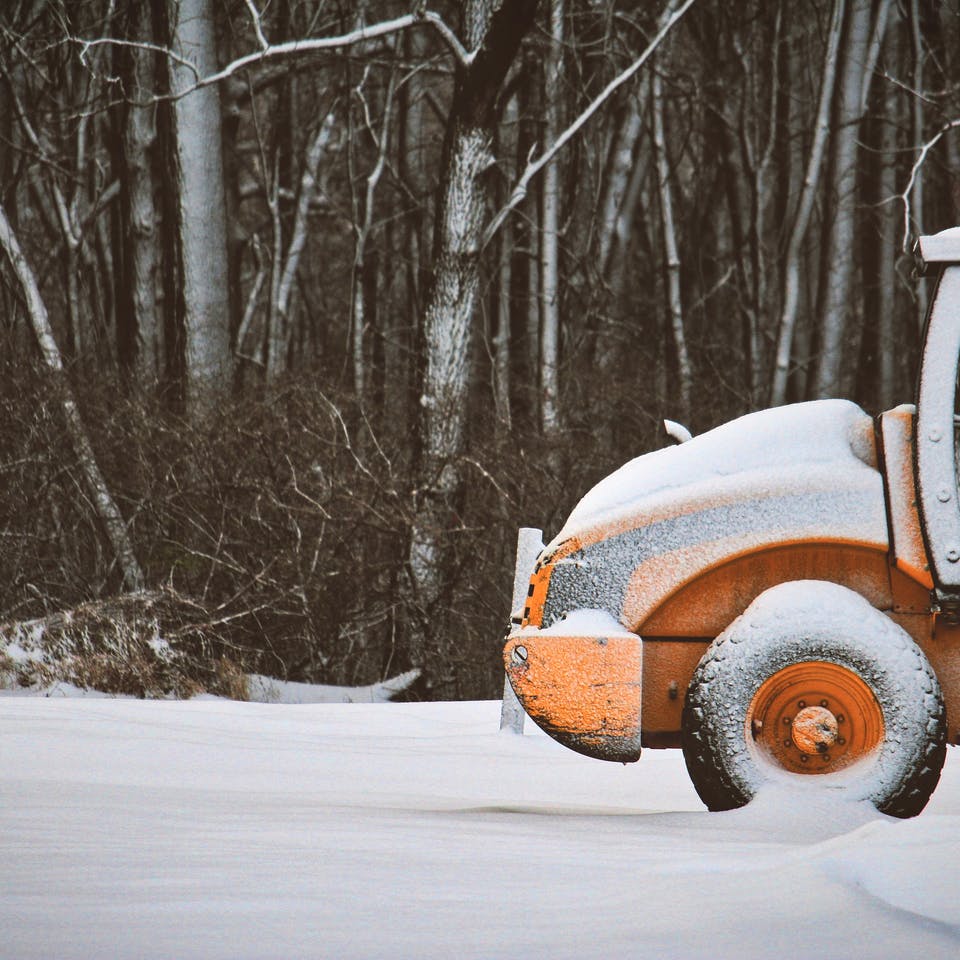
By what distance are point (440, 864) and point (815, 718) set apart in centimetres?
141

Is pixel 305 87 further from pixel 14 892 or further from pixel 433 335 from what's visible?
pixel 14 892

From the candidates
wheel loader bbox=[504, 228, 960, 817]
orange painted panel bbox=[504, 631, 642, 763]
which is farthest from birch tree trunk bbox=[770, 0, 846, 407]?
orange painted panel bbox=[504, 631, 642, 763]

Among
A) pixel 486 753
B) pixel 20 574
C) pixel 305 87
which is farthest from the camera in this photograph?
pixel 305 87

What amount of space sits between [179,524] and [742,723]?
7.30m

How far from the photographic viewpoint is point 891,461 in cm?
471

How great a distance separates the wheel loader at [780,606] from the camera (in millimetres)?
4527

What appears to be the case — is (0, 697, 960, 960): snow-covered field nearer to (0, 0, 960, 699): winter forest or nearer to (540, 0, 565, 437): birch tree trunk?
(0, 0, 960, 699): winter forest

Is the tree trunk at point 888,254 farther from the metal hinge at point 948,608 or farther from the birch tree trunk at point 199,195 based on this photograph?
the metal hinge at point 948,608

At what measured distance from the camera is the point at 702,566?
4789 millimetres

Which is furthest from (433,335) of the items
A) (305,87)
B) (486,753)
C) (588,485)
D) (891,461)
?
(305,87)

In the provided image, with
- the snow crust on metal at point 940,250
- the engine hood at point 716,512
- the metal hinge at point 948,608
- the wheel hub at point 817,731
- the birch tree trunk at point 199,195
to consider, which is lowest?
the wheel hub at point 817,731

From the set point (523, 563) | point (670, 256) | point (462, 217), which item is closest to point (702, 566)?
point (523, 563)

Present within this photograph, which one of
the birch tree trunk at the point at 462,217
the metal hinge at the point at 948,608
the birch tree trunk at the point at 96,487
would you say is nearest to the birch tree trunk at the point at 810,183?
the birch tree trunk at the point at 462,217

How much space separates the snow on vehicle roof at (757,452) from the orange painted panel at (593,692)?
46 cm
